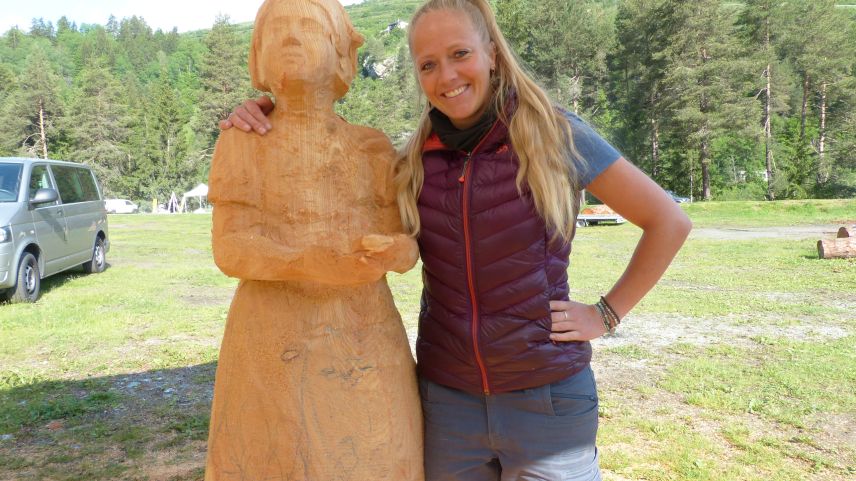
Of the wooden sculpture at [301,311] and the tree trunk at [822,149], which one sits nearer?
the wooden sculpture at [301,311]

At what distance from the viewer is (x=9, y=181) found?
777cm

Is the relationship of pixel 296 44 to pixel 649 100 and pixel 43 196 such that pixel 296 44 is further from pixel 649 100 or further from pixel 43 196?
pixel 649 100

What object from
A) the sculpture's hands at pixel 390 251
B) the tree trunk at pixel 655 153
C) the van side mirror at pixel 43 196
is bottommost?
the sculpture's hands at pixel 390 251

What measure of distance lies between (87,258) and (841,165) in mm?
29674

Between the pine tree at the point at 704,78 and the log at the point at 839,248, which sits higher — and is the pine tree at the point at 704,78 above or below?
above

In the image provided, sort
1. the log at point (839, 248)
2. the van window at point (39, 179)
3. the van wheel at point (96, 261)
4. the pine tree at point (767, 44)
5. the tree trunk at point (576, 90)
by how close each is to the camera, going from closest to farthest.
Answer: the van window at point (39, 179) → the van wheel at point (96, 261) → the log at point (839, 248) → the pine tree at point (767, 44) → the tree trunk at point (576, 90)

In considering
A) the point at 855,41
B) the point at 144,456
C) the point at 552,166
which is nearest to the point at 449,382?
the point at 552,166

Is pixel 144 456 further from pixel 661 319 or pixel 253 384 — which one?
pixel 661 319

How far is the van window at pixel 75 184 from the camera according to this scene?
8.95 meters

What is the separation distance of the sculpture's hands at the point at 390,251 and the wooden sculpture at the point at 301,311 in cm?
2

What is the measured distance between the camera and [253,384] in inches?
76.6

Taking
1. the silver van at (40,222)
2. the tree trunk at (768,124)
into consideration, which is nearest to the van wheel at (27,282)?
the silver van at (40,222)

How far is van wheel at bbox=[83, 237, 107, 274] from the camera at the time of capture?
10172mm

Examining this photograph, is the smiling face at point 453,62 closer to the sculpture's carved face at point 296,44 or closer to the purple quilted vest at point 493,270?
the purple quilted vest at point 493,270
